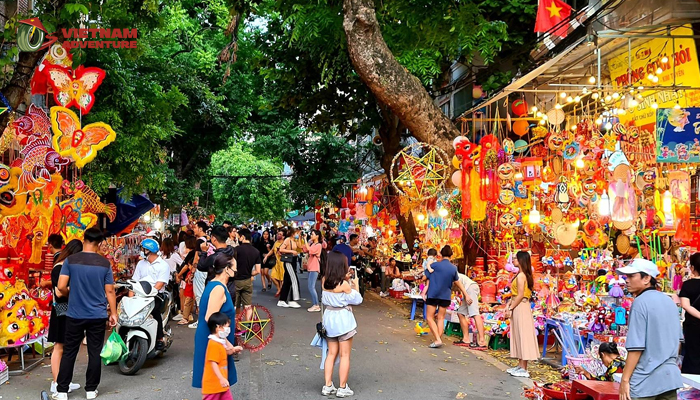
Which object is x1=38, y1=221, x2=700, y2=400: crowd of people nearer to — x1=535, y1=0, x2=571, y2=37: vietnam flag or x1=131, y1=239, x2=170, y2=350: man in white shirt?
x1=131, y1=239, x2=170, y2=350: man in white shirt

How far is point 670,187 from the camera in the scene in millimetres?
Result: 8758

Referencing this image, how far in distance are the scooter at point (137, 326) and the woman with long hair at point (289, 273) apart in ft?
21.4

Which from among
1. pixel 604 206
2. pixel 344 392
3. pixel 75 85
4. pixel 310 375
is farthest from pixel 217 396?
pixel 75 85

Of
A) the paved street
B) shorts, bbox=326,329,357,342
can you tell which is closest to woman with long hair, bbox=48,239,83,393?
the paved street

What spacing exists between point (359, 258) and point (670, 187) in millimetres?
12625

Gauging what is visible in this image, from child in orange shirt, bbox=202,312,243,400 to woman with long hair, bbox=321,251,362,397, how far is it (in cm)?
195

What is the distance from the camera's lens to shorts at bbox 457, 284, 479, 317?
33.8 ft

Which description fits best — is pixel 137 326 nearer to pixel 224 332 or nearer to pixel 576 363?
pixel 224 332

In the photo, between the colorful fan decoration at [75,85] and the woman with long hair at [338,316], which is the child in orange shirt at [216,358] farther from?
the colorful fan decoration at [75,85]

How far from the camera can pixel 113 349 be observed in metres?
7.70

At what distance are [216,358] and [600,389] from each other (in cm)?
326

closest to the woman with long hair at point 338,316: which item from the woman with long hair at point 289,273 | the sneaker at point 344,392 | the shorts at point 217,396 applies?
the sneaker at point 344,392

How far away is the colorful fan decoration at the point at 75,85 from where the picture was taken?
9727 mm
